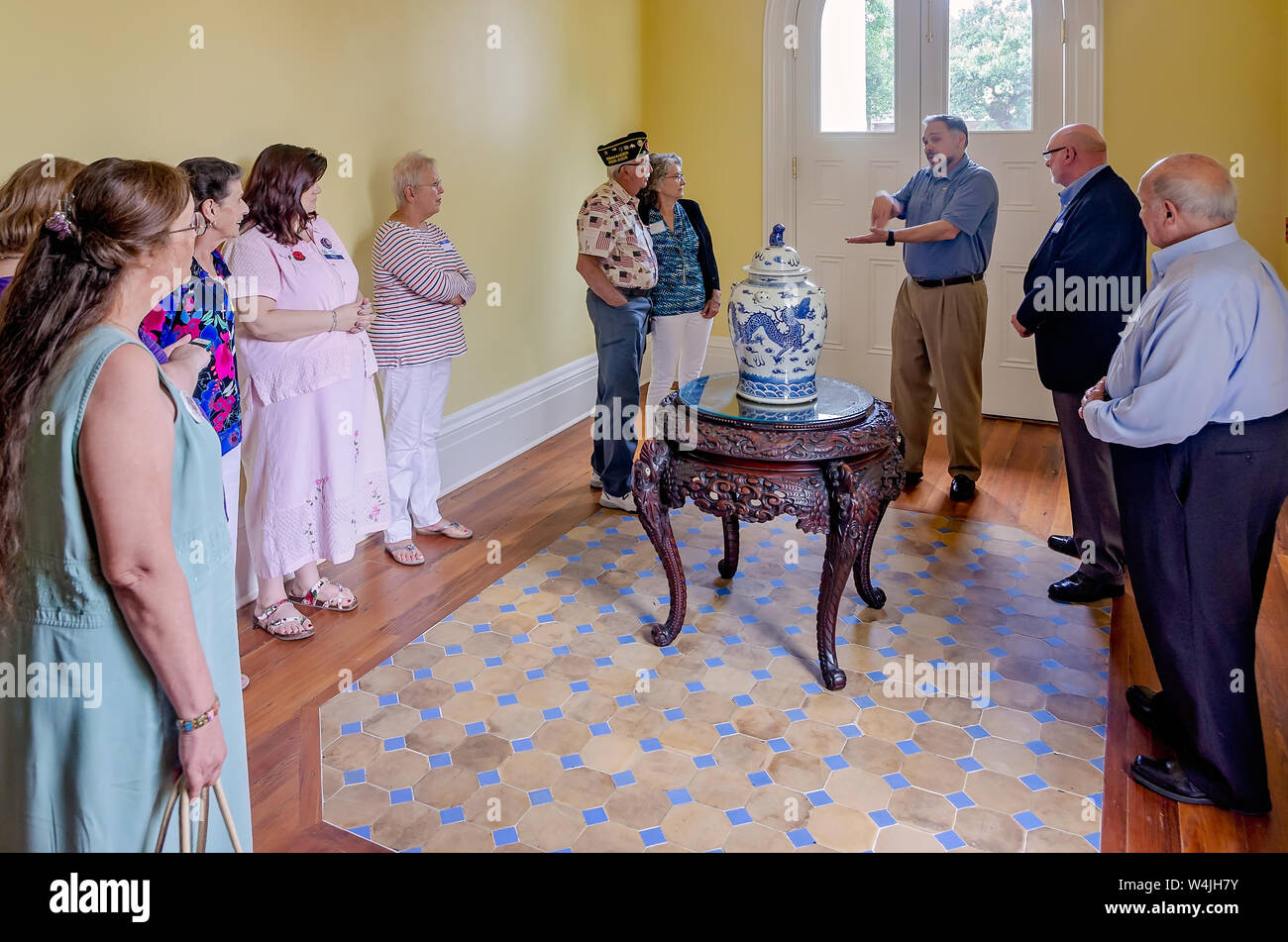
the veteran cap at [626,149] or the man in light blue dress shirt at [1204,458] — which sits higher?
the veteran cap at [626,149]

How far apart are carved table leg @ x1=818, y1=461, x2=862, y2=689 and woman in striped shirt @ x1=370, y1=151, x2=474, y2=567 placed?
1709mm

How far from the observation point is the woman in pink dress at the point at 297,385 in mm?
3533

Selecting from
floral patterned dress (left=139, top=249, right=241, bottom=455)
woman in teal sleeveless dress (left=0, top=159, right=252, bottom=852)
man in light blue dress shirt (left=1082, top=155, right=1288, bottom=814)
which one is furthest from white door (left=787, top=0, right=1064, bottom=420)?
woman in teal sleeveless dress (left=0, top=159, right=252, bottom=852)

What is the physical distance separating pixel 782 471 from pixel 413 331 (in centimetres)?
175

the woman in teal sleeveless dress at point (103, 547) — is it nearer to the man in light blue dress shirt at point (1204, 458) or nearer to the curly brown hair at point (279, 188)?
the curly brown hair at point (279, 188)

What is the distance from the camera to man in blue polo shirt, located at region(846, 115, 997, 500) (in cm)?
481

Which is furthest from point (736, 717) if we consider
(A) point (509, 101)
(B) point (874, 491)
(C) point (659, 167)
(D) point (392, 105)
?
(A) point (509, 101)

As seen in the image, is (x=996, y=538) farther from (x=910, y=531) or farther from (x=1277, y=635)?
(x=1277, y=635)

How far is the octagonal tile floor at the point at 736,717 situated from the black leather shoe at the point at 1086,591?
77mm

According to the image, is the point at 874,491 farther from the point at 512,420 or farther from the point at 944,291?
the point at 512,420

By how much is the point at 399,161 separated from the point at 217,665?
278cm

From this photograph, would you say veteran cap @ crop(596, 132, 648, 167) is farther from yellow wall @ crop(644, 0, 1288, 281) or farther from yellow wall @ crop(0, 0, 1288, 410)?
yellow wall @ crop(644, 0, 1288, 281)

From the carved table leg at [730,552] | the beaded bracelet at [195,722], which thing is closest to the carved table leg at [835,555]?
the carved table leg at [730,552]
